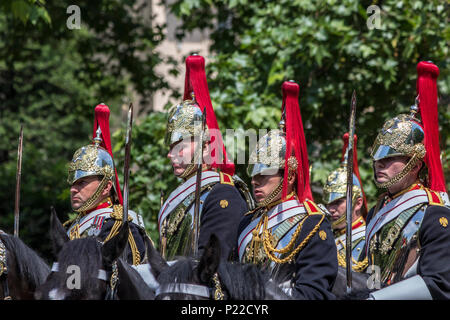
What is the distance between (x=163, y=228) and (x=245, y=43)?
433 centimetres

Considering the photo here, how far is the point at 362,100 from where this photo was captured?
9.45 meters

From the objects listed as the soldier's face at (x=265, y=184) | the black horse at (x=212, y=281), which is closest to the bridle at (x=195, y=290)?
the black horse at (x=212, y=281)

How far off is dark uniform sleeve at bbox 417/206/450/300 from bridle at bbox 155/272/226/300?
48.0 inches

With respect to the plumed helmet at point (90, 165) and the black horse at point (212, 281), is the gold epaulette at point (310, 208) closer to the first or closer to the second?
the black horse at point (212, 281)

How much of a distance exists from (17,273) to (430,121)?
2.60 meters

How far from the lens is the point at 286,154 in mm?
4922

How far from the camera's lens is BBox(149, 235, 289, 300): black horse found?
3645mm

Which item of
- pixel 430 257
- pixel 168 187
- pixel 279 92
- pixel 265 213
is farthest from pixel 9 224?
pixel 430 257

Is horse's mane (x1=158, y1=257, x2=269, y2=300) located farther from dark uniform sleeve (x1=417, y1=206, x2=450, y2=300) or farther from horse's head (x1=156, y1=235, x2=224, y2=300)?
dark uniform sleeve (x1=417, y1=206, x2=450, y2=300)

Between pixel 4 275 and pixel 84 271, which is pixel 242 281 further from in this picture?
pixel 4 275

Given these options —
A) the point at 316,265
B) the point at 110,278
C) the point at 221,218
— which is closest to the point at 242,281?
the point at 110,278

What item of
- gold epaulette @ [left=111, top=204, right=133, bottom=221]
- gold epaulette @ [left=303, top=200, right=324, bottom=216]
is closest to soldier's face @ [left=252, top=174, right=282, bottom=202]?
Answer: gold epaulette @ [left=303, top=200, right=324, bottom=216]

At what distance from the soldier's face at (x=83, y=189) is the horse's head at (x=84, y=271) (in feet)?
5.04
